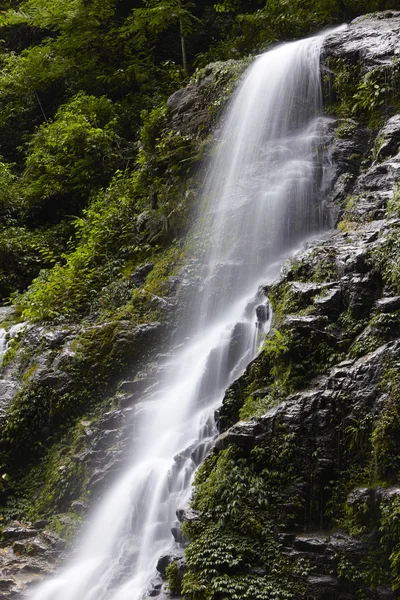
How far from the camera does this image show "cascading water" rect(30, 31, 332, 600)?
6.62 metres

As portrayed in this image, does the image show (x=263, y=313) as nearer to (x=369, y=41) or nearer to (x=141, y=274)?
(x=141, y=274)

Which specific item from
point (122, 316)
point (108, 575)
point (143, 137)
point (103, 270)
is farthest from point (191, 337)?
point (143, 137)

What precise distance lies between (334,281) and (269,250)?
9.58 feet

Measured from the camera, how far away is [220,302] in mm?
9453

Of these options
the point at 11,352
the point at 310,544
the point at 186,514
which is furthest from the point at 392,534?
the point at 11,352

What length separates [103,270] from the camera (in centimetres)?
1109

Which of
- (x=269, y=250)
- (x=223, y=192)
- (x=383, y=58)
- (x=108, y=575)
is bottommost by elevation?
(x=108, y=575)

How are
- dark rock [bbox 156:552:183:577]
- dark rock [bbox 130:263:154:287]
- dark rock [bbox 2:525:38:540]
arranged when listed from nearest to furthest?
dark rock [bbox 156:552:183:577], dark rock [bbox 2:525:38:540], dark rock [bbox 130:263:154:287]

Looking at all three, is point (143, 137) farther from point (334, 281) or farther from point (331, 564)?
point (331, 564)

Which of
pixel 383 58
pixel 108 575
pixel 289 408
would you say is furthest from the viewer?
pixel 383 58

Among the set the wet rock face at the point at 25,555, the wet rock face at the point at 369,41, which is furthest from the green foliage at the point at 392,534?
the wet rock face at the point at 369,41

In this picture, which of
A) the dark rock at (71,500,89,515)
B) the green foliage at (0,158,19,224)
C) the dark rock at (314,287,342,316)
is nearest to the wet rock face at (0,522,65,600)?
the dark rock at (71,500,89,515)

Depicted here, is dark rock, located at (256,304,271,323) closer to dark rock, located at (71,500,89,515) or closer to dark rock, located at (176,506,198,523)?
dark rock, located at (176,506,198,523)

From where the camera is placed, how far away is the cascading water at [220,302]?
6625mm
